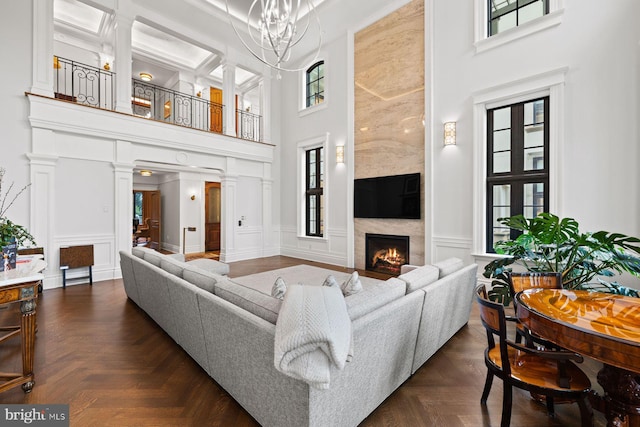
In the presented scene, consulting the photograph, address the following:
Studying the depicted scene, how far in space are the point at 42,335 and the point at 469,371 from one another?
13.5 feet

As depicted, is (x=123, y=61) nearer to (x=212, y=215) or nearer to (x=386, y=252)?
(x=212, y=215)

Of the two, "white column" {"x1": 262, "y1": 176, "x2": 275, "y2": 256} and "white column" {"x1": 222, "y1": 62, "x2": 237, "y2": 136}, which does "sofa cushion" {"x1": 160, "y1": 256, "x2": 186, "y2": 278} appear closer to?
"white column" {"x1": 262, "y1": 176, "x2": 275, "y2": 256}

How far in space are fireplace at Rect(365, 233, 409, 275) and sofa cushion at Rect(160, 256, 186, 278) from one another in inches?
156

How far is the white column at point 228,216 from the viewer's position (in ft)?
23.2

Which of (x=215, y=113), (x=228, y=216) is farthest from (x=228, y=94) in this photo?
(x=228, y=216)

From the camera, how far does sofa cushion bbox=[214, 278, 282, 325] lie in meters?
1.59

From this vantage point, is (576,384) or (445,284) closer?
(576,384)

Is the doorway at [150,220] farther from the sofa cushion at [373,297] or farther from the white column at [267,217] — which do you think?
the sofa cushion at [373,297]

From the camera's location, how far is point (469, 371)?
229 centimetres

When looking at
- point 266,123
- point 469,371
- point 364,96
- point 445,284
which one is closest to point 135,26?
point 266,123

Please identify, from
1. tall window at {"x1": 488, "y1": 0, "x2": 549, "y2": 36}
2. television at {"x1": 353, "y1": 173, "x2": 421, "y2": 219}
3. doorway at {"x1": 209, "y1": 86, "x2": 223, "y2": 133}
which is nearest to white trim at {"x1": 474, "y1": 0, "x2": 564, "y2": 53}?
tall window at {"x1": 488, "y1": 0, "x2": 549, "y2": 36}

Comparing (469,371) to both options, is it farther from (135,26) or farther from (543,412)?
(135,26)

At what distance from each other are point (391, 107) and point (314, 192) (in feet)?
9.26

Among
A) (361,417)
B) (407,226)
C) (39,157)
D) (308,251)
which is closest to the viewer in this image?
(361,417)
